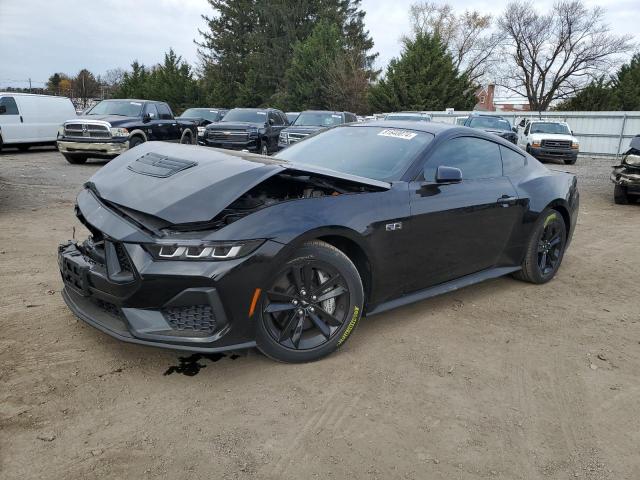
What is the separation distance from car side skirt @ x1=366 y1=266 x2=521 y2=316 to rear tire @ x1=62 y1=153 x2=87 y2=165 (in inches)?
493

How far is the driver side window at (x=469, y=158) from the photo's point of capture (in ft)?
12.9

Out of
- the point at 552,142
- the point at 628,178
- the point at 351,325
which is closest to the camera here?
the point at 351,325

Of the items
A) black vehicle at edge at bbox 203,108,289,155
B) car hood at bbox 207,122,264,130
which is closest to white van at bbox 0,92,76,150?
black vehicle at edge at bbox 203,108,289,155

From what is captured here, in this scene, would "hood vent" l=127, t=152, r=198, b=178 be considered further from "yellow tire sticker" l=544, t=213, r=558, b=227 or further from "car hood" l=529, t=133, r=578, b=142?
"car hood" l=529, t=133, r=578, b=142

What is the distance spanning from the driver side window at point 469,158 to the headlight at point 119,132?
1145 cm

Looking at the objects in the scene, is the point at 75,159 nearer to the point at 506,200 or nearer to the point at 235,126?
the point at 235,126

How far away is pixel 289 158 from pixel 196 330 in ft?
6.20

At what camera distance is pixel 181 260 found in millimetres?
2703

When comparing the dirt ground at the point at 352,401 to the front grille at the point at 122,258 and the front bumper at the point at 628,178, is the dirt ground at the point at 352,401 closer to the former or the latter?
the front grille at the point at 122,258

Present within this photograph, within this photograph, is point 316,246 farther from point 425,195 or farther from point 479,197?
point 479,197

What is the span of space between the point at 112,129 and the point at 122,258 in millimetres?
11839

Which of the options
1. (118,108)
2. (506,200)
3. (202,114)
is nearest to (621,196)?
(506,200)

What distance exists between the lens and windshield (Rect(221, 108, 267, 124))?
53.6 ft

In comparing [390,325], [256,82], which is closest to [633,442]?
[390,325]
